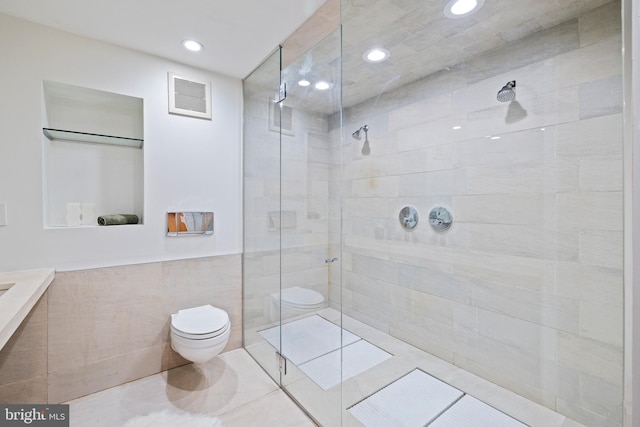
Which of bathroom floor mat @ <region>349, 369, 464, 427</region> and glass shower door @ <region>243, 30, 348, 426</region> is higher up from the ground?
glass shower door @ <region>243, 30, 348, 426</region>

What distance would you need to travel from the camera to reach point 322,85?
1991mm

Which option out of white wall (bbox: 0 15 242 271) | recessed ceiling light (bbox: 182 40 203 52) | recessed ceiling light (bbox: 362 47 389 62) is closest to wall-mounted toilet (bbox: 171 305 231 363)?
white wall (bbox: 0 15 242 271)

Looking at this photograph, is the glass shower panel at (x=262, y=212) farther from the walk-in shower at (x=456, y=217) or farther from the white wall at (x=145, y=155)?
the white wall at (x=145, y=155)

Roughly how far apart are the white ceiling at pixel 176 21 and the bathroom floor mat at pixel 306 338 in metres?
2.06

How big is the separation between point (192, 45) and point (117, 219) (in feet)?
4.43

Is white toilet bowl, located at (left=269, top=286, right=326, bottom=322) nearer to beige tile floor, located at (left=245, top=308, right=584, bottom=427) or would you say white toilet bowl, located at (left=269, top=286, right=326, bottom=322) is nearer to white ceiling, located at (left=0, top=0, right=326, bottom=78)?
beige tile floor, located at (left=245, top=308, right=584, bottom=427)

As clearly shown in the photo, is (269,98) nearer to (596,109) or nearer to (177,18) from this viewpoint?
(177,18)

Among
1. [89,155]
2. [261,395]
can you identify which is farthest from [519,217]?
[89,155]

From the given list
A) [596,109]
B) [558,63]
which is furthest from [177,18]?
[596,109]

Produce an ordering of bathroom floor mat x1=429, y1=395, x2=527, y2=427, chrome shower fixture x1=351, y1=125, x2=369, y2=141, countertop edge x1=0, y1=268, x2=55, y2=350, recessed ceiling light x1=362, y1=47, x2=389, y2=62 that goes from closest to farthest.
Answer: countertop edge x1=0, y1=268, x2=55, y2=350
bathroom floor mat x1=429, y1=395, x2=527, y2=427
recessed ceiling light x1=362, y1=47, x2=389, y2=62
chrome shower fixture x1=351, y1=125, x2=369, y2=141

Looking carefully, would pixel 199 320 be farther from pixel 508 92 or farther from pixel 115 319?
pixel 508 92

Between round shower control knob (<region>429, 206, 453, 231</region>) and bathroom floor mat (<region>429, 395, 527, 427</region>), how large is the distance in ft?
3.99

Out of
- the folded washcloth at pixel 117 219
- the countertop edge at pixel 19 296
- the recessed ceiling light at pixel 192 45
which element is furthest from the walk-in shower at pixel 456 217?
the countertop edge at pixel 19 296

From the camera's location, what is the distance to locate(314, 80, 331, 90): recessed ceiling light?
1972 mm
